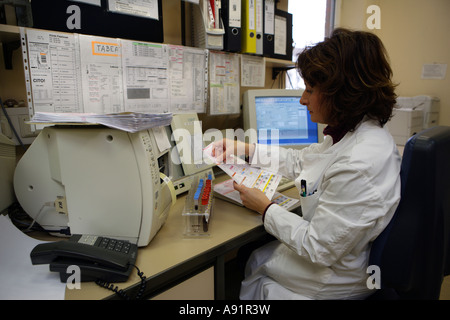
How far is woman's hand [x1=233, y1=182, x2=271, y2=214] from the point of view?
3.32ft

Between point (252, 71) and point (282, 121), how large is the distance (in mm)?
390

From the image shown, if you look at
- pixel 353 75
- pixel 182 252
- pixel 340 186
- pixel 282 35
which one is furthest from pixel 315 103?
pixel 282 35

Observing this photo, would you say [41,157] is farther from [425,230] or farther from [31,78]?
[425,230]

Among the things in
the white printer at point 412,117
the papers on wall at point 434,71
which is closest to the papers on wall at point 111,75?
the white printer at point 412,117

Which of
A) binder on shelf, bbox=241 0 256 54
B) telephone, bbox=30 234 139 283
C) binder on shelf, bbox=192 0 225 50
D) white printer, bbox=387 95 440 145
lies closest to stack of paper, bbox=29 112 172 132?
telephone, bbox=30 234 139 283

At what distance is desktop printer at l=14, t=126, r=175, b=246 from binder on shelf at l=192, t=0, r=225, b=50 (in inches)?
32.7

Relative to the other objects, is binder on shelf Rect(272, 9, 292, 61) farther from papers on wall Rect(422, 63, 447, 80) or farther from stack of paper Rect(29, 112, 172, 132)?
papers on wall Rect(422, 63, 447, 80)

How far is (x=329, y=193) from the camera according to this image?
2.65ft

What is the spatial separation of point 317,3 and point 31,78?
8.66ft

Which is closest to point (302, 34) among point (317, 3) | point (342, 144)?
point (317, 3)

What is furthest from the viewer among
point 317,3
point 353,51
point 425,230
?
point 317,3

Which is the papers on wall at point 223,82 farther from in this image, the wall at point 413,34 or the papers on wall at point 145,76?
the wall at point 413,34

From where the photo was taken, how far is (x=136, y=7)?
4.10 ft
